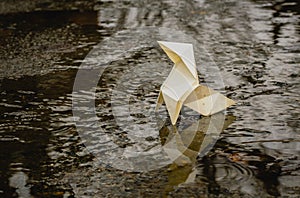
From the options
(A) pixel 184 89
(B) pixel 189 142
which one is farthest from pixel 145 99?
(B) pixel 189 142

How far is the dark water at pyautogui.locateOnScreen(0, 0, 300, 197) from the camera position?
2.51 meters

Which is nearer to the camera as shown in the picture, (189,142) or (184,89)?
(189,142)

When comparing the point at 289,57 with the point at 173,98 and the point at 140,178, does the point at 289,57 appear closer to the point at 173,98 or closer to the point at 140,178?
the point at 173,98

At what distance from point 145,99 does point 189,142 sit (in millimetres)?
683

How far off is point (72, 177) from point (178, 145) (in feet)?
1.83

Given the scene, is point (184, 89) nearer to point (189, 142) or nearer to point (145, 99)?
point (189, 142)

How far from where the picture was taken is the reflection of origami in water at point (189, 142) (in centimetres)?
256

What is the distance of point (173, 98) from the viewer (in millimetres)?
3066

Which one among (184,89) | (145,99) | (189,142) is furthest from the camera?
(145,99)

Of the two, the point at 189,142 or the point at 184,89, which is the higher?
the point at 184,89

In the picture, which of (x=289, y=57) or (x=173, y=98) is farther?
(x=289, y=57)

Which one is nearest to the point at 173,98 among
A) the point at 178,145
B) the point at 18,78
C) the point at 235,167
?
the point at 178,145

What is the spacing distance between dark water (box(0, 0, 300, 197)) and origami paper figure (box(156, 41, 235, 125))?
0.28 feet

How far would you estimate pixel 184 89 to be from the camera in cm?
311
